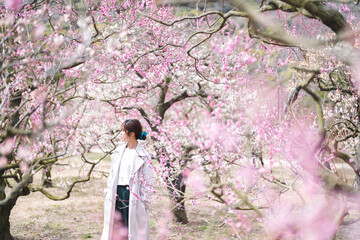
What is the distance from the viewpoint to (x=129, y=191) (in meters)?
5.12

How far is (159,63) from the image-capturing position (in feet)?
27.5

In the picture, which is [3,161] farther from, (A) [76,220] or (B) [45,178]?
(A) [76,220]

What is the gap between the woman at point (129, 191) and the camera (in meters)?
4.98

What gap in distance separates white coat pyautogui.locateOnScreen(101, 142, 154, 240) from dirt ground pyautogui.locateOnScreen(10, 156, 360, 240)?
40.2 inches

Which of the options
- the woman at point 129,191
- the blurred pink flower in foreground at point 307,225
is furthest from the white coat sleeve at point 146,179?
the blurred pink flower in foreground at point 307,225

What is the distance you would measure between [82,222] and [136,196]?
4786 millimetres

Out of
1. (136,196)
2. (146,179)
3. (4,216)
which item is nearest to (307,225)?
(136,196)

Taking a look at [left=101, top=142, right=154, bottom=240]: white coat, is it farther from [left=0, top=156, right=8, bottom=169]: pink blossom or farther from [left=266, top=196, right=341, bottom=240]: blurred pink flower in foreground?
[left=266, top=196, right=341, bottom=240]: blurred pink flower in foreground

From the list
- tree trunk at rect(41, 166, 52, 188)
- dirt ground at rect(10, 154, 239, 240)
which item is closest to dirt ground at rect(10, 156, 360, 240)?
dirt ground at rect(10, 154, 239, 240)

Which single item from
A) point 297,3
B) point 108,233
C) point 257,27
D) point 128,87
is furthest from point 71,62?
point 128,87

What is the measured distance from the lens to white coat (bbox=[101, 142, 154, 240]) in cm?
498

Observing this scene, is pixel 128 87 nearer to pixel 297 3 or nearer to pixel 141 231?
pixel 141 231

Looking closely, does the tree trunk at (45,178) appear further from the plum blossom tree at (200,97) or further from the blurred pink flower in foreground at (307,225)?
the blurred pink flower in foreground at (307,225)

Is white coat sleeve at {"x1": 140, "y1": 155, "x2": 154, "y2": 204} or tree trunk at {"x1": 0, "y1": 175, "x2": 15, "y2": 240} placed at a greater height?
white coat sleeve at {"x1": 140, "y1": 155, "x2": 154, "y2": 204}
